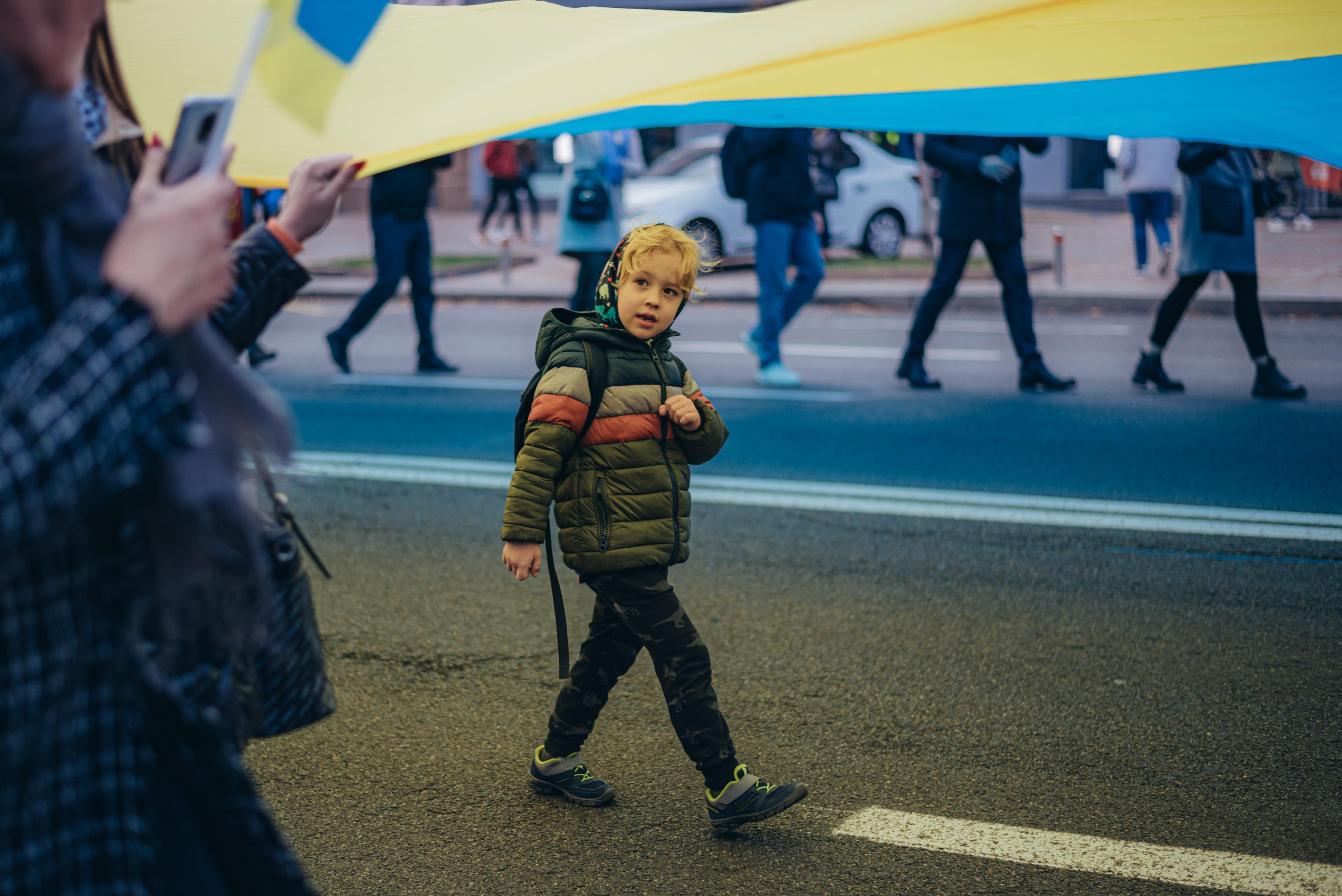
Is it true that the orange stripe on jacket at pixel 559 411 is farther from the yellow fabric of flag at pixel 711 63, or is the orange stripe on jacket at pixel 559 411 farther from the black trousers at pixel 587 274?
the black trousers at pixel 587 274

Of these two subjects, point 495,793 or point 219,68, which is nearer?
point 219,68

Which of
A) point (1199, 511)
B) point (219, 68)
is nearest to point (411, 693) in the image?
point (219, 68)

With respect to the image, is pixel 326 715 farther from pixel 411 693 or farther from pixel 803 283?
pixel 803 283

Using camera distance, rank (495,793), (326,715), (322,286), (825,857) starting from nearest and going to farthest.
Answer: (326,715), (825,857), (495,793), (322,286)

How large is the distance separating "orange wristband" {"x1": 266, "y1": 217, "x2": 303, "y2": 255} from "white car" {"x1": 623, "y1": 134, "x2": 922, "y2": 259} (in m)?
15.3

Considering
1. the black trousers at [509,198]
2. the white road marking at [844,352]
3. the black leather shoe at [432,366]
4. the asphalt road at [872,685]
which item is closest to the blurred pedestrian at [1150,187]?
the white road marking at [844,352]

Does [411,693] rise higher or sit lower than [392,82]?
lower

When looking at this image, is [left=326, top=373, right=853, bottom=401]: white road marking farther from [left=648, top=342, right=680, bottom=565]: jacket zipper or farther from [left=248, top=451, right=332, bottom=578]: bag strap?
[left=248, top=451, right=332, bottom=578]: bag strap

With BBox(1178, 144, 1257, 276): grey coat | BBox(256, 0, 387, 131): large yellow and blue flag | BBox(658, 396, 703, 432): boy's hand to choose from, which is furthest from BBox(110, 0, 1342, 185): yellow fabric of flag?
BBox(1178, 144, 1257, 276): grey coat

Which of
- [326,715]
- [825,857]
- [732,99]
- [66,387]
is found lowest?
[825,857]

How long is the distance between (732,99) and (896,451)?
4.48m

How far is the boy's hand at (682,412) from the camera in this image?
3135 millimetres

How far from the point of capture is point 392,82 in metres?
2.60

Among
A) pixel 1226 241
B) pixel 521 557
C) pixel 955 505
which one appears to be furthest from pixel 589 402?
pixel 1226 241
